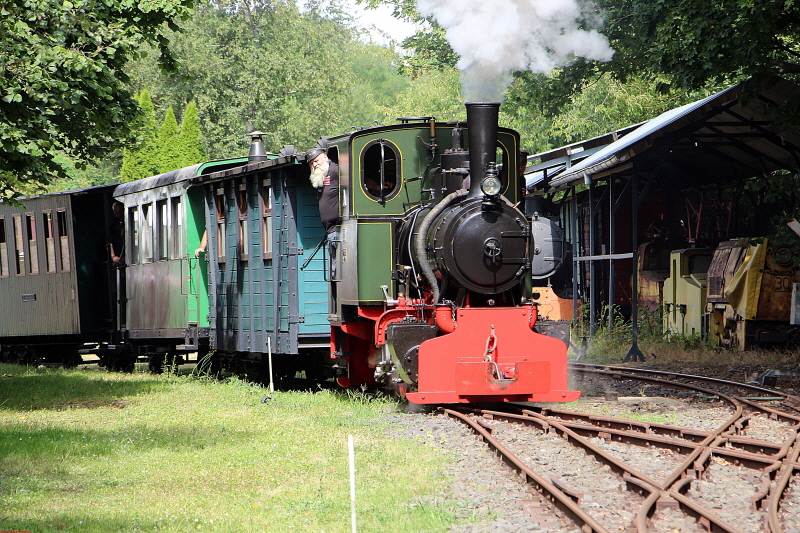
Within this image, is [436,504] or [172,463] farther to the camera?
[172,463]

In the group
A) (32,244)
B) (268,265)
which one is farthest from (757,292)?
(32,244)

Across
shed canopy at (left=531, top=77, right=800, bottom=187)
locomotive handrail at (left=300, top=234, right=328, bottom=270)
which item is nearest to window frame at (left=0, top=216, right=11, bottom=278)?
locomotive handrail at (left=300, top=234, right=328, bottom=270)

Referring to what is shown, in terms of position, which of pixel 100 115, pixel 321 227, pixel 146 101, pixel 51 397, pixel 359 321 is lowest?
pixel 51 397

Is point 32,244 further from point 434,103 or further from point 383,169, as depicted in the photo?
point 434,103

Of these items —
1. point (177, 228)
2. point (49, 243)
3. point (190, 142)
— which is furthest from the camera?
point (190, 142)

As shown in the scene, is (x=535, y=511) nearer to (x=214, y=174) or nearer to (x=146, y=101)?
(x=214, y=174)

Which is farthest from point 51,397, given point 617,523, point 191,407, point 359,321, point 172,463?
Result: point 617,523

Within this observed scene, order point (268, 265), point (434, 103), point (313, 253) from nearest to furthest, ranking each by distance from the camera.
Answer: point (313, 253)
point (268, 265)
point (434, 103)

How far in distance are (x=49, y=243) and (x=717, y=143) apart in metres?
12.3

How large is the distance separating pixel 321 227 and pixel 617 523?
7522mm

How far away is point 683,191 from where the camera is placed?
22.3m

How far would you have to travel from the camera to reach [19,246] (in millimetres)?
19422

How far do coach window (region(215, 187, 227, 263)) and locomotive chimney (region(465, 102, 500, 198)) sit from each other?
584cm

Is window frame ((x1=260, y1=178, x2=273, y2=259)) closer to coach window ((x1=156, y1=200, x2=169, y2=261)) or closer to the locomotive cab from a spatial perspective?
the locomotive cab
